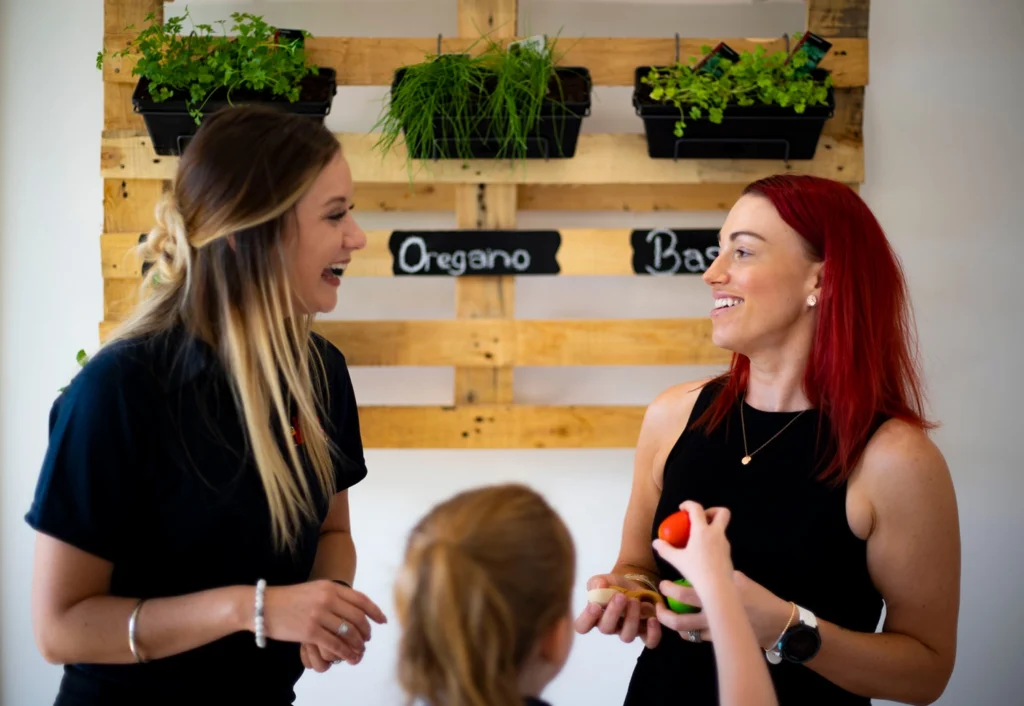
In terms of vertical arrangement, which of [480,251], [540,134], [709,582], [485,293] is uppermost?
[540,134]

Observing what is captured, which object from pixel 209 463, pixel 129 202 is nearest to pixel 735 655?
pixel 209 463

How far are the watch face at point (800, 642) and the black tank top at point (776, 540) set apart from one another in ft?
0.40

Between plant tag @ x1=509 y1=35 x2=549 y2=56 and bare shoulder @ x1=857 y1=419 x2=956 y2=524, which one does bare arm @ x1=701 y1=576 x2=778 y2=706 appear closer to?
bare shoulder @ x1=857 y1=419 x2=956 y2=524

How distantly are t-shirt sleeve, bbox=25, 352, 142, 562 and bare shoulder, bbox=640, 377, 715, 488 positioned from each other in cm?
89

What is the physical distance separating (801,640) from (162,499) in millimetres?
905

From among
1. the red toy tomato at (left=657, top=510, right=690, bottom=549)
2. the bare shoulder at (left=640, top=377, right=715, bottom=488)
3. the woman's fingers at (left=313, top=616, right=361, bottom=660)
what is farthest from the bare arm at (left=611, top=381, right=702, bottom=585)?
the woman's fingers at (left=313, top=616, right=361, bottom=660)

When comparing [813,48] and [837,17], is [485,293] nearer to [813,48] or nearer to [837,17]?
[813,48]

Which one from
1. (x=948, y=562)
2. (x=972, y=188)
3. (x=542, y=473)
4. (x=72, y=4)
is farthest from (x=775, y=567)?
(x=72, y=4)

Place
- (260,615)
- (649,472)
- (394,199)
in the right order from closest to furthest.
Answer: (260,615) < (649,472) < (394,199)

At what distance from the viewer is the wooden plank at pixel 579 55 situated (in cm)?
226

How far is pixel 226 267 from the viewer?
1.30 meters

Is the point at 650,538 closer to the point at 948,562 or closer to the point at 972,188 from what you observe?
the point at 948,562

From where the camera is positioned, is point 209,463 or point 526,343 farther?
point 526,343

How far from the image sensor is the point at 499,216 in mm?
2312
